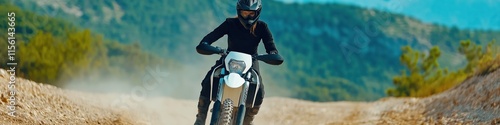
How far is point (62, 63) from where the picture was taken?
50188 millimetres

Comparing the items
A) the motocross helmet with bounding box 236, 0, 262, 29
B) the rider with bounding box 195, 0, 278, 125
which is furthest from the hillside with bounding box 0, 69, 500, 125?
the motocross helmet with bounding box 236, 0, 262, 29

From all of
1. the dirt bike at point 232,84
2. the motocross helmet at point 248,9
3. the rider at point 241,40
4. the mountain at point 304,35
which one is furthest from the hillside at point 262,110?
the mountain at point 304,35

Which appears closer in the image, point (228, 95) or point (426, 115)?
point (228, 95)

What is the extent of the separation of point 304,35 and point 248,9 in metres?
134

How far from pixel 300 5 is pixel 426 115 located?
135452 mm

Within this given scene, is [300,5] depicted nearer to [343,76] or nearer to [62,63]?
[343,76]

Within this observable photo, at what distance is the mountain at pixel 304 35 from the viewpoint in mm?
114125

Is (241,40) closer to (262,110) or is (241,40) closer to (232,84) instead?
(232,84)

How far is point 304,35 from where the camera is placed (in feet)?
464

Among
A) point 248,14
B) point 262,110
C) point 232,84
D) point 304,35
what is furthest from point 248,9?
point 304,35

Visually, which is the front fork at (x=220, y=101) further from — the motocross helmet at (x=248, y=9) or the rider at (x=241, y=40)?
the motocross helmet at (x=248, y=9)

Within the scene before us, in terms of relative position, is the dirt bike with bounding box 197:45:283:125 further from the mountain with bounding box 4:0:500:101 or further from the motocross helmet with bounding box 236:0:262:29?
the mountain with bounding box 4:0:500:101

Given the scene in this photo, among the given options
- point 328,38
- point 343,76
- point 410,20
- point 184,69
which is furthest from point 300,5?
point 184,69

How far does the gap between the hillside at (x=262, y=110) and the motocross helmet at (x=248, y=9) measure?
2.99 m
